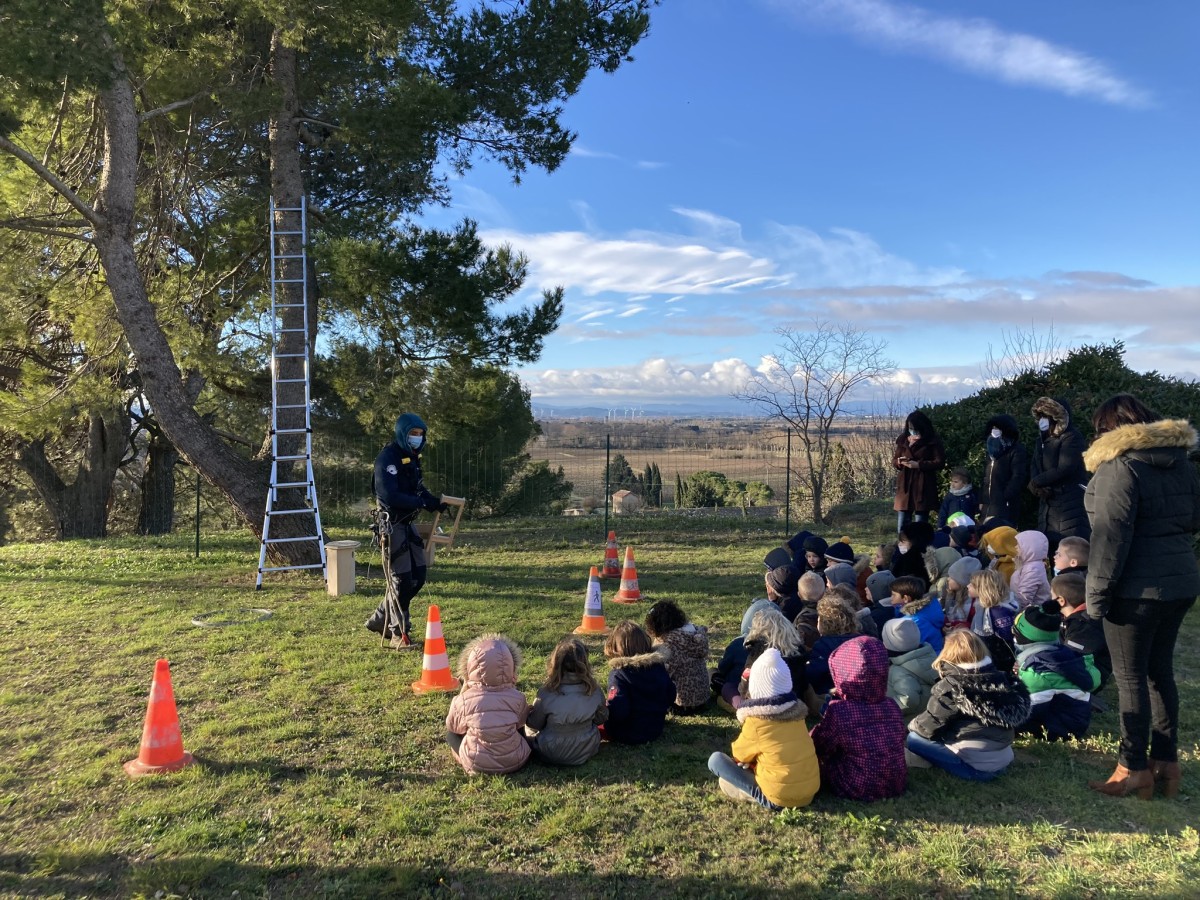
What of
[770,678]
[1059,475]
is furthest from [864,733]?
[1059,475]

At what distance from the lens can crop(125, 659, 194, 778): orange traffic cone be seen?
→ 3.84 metres

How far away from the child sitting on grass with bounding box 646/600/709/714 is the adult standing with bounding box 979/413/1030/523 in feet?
13.7

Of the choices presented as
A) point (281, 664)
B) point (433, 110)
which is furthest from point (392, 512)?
point (433, 110)

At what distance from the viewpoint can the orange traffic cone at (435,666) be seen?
196 inches

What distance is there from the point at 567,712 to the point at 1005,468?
5428mm

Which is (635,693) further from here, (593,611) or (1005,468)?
(1005,468)

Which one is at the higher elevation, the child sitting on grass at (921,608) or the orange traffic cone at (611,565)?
the child sitting on grass at (921,608)

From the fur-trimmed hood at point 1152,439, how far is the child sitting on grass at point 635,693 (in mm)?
2494

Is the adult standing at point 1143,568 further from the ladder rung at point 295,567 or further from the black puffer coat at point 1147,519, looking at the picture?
the ladder rung at point 295,567

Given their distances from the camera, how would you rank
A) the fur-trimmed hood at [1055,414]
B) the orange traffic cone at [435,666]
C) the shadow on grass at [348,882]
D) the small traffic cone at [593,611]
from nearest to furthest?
the shadow on grass at [348,882]
the orange traffic cone at [435,666]
the small traffic cone at [593,611]
the fur-trimmed hood at [1055,414]

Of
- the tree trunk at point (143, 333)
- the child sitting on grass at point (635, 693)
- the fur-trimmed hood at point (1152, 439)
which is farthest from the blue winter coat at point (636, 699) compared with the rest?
the tree trunk at point (143, 333)

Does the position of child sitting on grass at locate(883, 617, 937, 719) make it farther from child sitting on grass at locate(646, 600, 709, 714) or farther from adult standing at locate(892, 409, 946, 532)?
adult standing at locate(892, 409, 946, 532)

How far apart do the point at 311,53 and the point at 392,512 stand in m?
7.25

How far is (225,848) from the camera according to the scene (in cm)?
316
